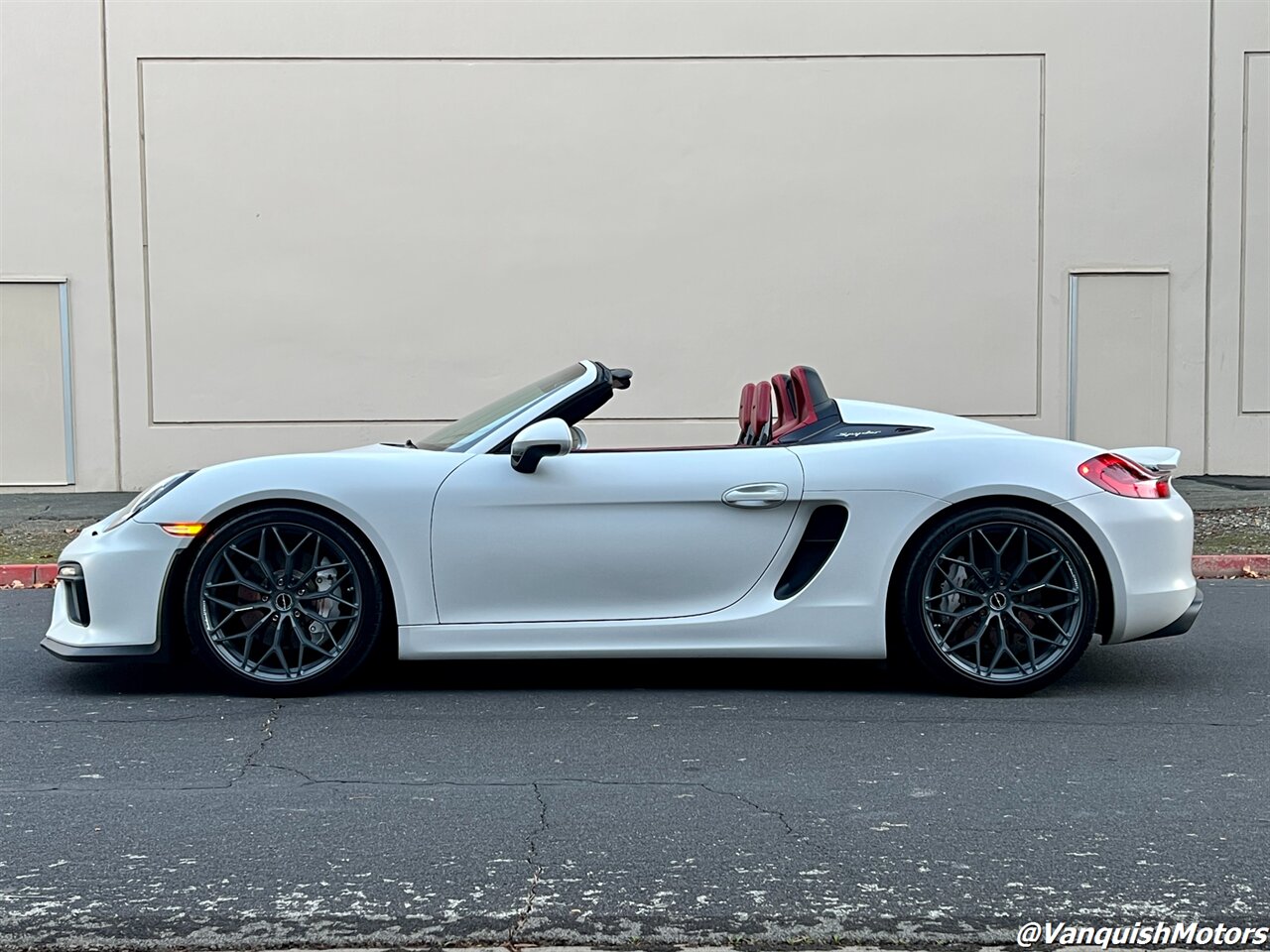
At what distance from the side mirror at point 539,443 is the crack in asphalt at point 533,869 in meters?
1.40

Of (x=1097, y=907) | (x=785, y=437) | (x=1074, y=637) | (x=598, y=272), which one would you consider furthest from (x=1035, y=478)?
(x=598, y=272)

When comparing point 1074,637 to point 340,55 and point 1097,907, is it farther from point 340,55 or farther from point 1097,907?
point 340,55

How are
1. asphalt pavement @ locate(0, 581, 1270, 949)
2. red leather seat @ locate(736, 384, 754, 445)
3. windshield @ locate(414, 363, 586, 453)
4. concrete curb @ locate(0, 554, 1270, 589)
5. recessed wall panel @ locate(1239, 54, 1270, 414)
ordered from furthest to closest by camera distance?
recessed wall panel @ locate(1239, 54, 1270, 414) → concrete curb @ locate(0, 554, 1270, 589) → red leather seat @ locate(736, 384, 754, 445) → windshield @ locate(414, 363, 586, 453) → asphalt pavement @ locate(0, 581, 1270, 949)

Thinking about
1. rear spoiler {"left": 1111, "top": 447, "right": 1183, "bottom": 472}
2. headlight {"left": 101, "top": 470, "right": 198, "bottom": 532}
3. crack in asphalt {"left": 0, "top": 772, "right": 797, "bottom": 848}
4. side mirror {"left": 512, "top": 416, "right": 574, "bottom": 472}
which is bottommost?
crack in asphalt {"left": 0, "top": 772, "right": 797, "bottom": 848}

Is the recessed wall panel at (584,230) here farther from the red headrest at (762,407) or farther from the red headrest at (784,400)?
the red headrest at (784,400)

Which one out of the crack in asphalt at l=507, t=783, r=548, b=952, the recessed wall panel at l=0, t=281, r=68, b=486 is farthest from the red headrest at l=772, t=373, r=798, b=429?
the recessed wall panel at l=0, t=281, r=68, b=486

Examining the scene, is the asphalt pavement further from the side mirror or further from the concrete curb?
the concrete curb

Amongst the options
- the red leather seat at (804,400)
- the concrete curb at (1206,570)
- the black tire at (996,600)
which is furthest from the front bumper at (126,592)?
the concrete curb at (1206,570)

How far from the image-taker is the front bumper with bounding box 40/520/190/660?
17.5 feet

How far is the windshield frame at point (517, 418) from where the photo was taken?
552cm

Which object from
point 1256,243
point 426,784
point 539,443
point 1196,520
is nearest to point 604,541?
point 539,443

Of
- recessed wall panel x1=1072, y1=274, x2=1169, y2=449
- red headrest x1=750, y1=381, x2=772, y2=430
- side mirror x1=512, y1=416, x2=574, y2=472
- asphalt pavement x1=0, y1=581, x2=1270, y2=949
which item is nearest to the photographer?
asphalt pavement x1=0, y1=581, x2=1270, y2=949

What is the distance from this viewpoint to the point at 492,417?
569cm

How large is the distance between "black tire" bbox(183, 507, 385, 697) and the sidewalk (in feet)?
14.0
